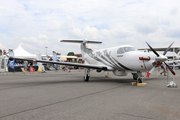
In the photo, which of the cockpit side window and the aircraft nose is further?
the cockpit side window

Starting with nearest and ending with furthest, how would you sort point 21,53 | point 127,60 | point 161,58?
point 161,58 → point 127,60 → point 21,53

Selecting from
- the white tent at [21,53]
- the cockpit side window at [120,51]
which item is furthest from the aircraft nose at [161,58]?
the white tent at [21,53]

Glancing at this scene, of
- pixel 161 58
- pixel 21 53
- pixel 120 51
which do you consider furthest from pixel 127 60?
pixel 21 53

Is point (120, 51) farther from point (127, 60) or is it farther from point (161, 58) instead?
point (161, 58)

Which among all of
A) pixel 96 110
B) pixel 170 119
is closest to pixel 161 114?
pixel 170 119

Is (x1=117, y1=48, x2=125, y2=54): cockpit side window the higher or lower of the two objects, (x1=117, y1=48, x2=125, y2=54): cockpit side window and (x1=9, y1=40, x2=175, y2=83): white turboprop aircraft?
the higher

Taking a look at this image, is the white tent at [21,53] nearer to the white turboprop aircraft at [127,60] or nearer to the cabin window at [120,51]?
the white turboprop aircraft at [127,60]

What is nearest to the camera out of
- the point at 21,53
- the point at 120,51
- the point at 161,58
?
the point at 161,58

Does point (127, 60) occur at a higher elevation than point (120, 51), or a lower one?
lower

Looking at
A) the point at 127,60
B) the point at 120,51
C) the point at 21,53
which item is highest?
the point at 21,53

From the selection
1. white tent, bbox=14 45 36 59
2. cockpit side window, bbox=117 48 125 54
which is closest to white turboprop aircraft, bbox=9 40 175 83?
cockpit side window, bbox=117 48 125 54

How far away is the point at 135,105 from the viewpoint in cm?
494

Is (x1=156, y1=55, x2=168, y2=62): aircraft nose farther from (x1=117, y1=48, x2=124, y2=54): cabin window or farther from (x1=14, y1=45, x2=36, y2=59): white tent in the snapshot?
(x1=14, y1=45, x2=36, y2=59): white tent

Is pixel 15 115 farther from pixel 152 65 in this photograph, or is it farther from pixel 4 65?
pixel 4 65
